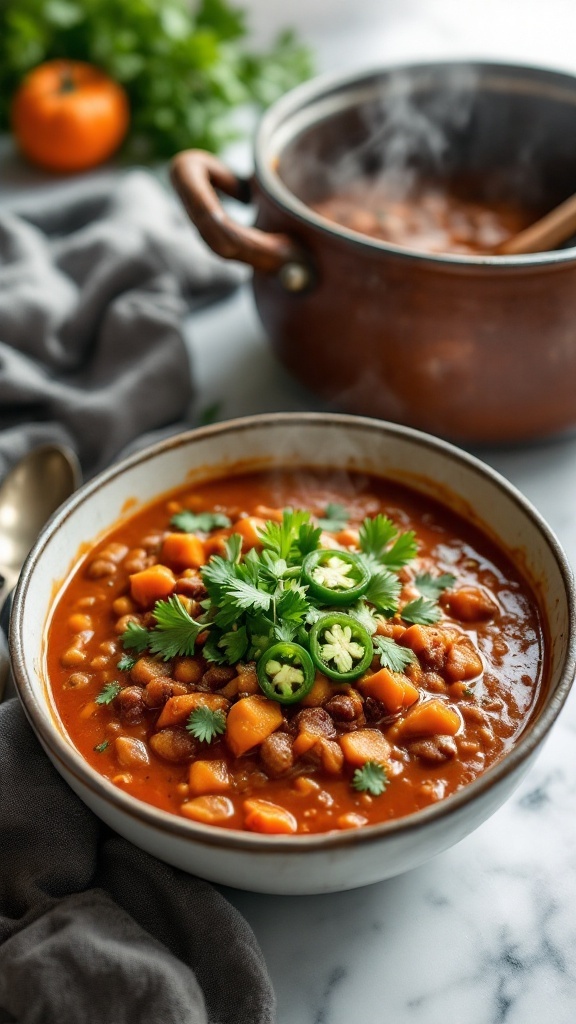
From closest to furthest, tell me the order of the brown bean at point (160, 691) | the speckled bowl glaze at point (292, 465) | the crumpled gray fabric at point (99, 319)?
the speckled bowl glaze at point (292, 465), the brown bean at point (160, 691), the crumpled gray fabric at point (99, 319)

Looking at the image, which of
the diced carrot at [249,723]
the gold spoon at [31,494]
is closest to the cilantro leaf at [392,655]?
the diced carrot at [249,723]

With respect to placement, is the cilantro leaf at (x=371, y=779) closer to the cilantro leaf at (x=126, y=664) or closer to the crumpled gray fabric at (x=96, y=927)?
the crumpled gray fabric at (x=96, y=927)

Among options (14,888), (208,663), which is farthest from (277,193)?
(14,888)

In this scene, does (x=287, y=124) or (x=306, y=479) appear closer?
(x=306, y=479)

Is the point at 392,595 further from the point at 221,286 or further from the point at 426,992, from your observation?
the point at 221,286

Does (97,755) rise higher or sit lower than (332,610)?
lower

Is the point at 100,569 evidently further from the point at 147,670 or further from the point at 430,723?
the point at 430,723

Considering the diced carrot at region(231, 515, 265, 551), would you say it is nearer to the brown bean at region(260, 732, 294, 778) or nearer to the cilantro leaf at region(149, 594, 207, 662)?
the cilantro leaf at region(149, 594, 207, 662)

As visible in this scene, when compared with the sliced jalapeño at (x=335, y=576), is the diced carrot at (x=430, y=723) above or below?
below
